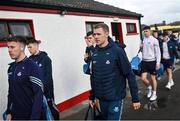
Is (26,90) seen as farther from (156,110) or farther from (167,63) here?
(167,63)

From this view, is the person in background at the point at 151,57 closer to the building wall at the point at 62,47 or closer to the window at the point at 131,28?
the building wall at the point at 62,47

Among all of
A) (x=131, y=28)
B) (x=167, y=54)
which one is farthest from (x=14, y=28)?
(x=131, y=28)

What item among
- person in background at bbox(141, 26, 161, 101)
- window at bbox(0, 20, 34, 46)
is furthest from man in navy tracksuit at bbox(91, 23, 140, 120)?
person in background at bbox(141, 26, 161, 101)

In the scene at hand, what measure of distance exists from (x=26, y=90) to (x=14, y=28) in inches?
175

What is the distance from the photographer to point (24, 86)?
4.60 m

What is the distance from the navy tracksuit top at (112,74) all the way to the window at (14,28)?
3364mm

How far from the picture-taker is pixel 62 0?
12.1m

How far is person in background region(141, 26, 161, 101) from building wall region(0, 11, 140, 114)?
2115 millimetres

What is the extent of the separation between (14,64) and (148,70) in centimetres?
605

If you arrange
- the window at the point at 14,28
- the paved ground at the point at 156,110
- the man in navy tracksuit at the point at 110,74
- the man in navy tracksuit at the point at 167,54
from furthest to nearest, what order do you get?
the man in navy tracksuit at the point at 167,54 < the paved ground at the point at 156,110 < the window at the point at 14,28 < the man in navy tracksuit at the point at 110,74

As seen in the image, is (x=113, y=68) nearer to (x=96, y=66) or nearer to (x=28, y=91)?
(x=96, y=66)

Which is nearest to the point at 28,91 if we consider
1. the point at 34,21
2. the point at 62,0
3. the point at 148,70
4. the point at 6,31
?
the point at 6,31

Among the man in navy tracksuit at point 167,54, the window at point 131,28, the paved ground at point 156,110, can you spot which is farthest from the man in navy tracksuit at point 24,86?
the window at point 131,28

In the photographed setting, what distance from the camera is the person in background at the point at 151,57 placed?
32.8ft
